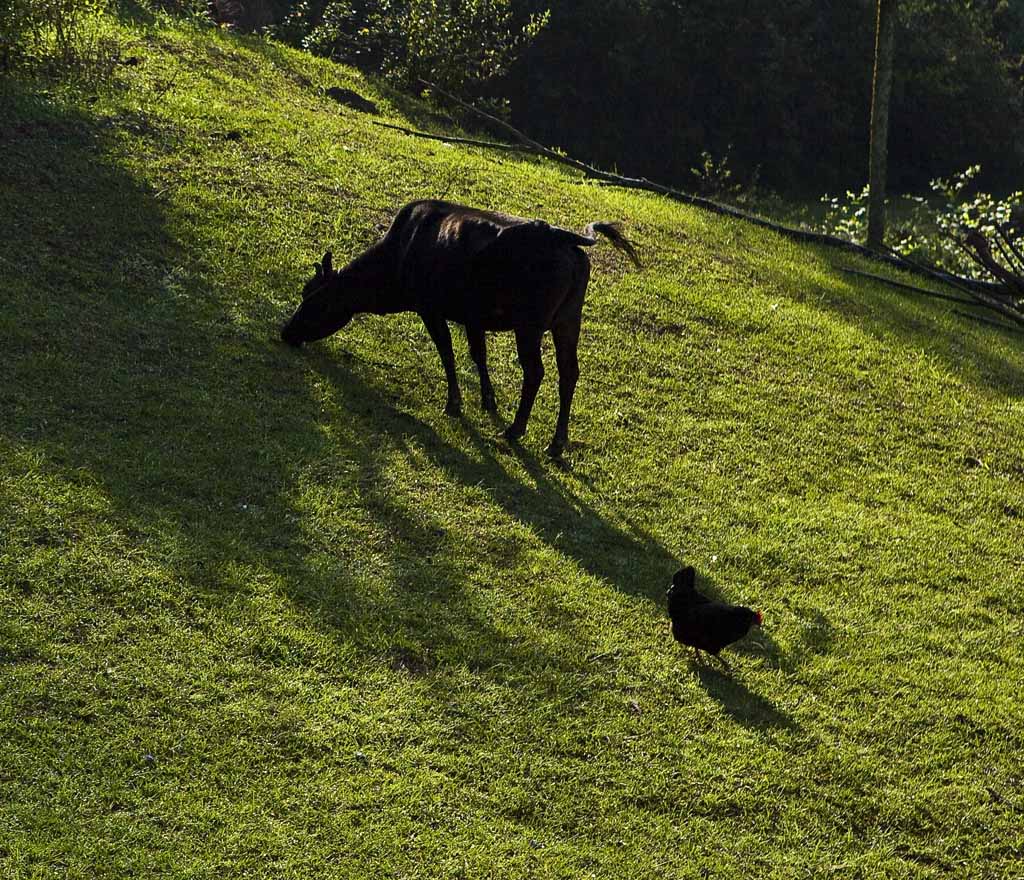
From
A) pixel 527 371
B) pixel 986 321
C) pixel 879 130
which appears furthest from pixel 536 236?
pixel 879 130

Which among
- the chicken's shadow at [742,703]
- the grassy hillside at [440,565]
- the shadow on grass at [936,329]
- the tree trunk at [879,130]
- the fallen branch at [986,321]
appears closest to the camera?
the grassy hillside at [440,565]

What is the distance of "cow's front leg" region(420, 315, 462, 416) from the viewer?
35.3 ft

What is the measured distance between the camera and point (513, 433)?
10.6m

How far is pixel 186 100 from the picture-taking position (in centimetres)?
1605

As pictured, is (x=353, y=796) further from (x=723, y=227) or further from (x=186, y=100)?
(x=723, y=227)

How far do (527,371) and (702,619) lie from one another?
9.82 ft

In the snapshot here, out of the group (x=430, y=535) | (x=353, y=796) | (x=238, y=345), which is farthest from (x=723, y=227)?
(x=353, y=796)

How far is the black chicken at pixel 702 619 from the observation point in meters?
7.81

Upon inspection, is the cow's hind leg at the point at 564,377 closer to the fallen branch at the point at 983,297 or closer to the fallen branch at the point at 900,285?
the fallen branch at the point at 983,297

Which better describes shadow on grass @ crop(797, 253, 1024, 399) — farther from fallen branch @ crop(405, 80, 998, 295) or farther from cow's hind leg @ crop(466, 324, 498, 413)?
cow's hind leg @ crop(466, 324, 498, 413)

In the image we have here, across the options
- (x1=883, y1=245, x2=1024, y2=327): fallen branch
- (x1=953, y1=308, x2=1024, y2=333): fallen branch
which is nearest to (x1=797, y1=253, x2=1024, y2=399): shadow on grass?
(x1=953, y1=308, x2=1024, y2=333): fallen branch

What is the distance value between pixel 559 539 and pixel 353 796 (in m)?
3.27

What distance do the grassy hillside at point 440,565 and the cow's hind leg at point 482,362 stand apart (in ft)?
0.54

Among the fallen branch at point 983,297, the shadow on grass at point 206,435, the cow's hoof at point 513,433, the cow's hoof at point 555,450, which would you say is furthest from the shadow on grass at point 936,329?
the shadow on grass at point 206,435
